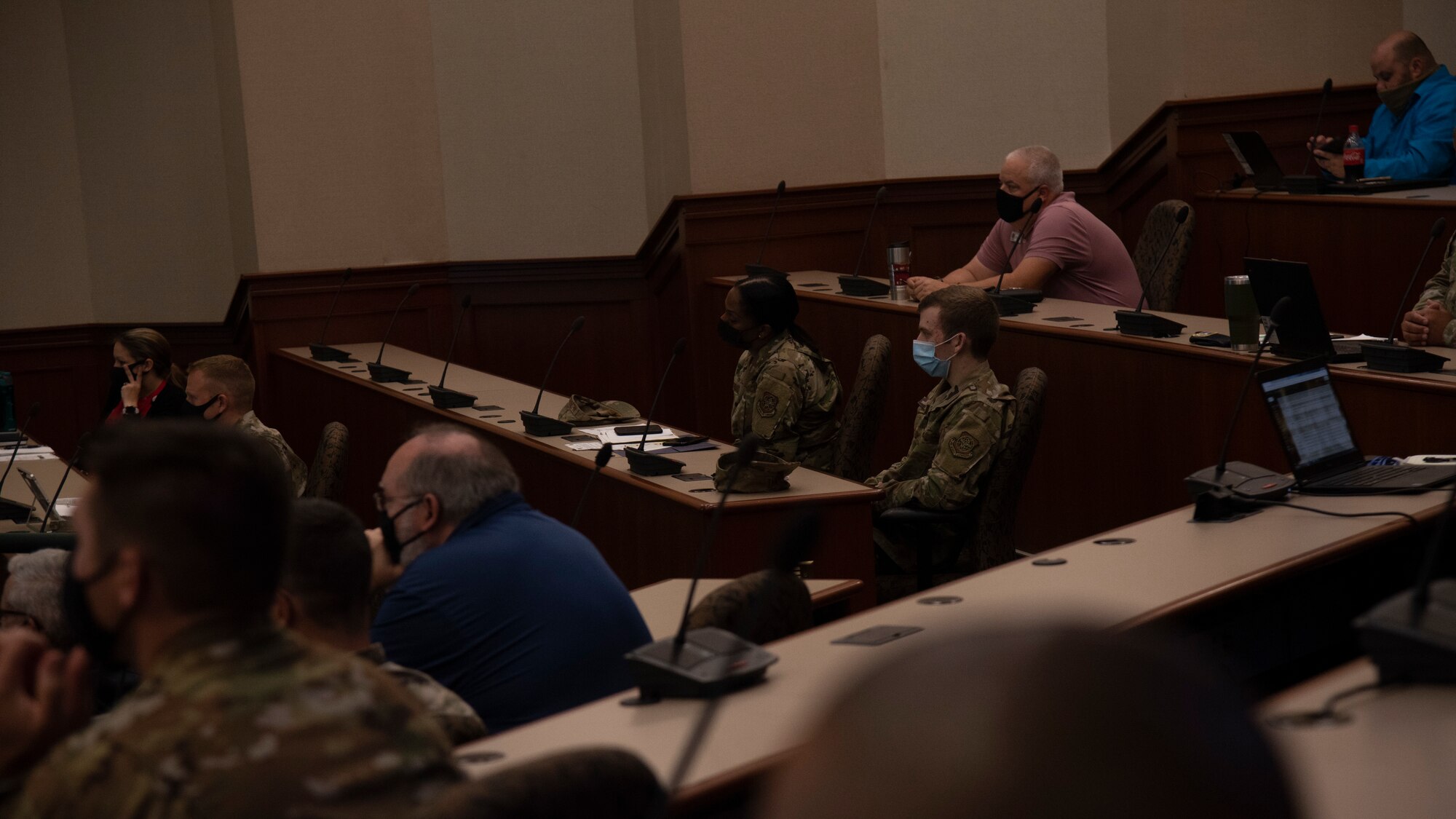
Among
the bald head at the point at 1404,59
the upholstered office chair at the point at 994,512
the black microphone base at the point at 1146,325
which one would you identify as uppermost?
the bald head at the point at 1404,59

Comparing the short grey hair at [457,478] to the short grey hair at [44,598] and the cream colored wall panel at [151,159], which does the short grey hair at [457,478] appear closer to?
the short grey hair at [44,598]

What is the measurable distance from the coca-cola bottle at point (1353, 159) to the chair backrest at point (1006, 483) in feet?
9.89

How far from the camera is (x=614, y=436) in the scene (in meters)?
5.05

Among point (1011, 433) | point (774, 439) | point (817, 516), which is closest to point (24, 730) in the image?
point (817, 516)

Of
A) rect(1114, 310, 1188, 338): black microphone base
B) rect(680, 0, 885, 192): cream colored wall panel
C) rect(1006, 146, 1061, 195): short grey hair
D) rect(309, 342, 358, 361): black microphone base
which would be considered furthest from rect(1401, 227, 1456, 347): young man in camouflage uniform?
rect(309, 342, 358, 361): black microphone base

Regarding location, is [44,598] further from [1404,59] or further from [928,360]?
[1404,59]

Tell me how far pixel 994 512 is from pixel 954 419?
279 mm

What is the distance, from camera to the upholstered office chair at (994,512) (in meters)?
4.10

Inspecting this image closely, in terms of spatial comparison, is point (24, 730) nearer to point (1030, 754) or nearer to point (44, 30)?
point (1030, 754)

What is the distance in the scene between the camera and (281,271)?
314 inches

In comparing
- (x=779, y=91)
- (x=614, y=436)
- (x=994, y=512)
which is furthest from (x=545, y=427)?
(x=779, y=91)

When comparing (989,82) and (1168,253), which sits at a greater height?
(989,82)

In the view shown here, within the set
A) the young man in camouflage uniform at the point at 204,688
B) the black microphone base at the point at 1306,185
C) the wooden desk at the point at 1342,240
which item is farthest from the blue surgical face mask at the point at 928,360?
the young man in camouflage uniform at the point at 204,688

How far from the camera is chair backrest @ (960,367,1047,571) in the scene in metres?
4.10
